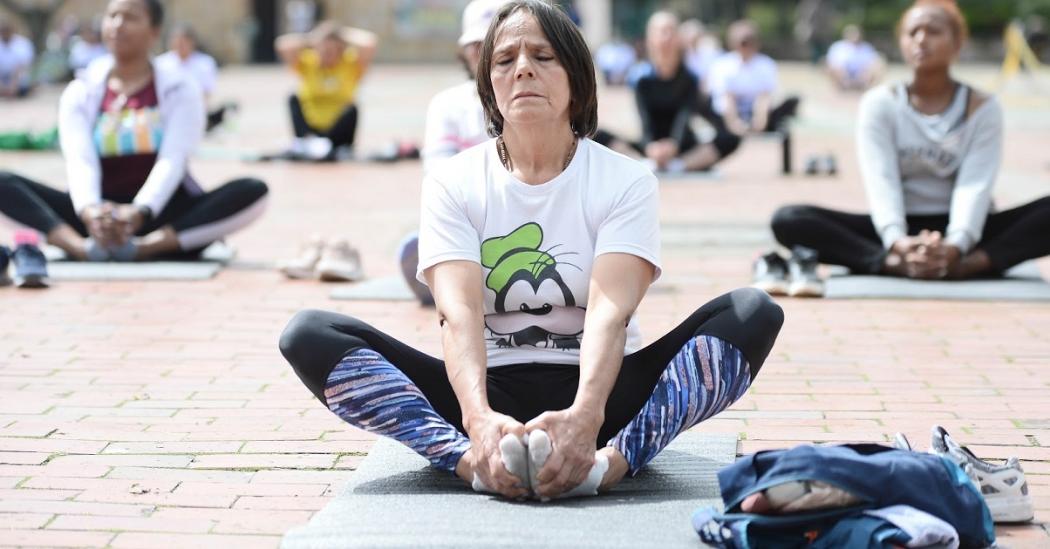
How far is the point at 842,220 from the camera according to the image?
7.82m

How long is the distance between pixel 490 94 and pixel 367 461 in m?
1.08

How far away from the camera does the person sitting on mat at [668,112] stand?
13.5m

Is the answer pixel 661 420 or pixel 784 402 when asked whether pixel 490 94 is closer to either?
pixel 661 420

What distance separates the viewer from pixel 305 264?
805cm

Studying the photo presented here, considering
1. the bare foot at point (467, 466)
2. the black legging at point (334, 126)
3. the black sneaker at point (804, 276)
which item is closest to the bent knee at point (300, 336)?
the bare foot at point (467, 466)

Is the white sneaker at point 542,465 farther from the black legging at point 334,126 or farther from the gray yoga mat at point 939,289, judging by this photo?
the black legging at point 334,126

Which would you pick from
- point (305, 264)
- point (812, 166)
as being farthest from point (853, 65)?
point (305, 264)

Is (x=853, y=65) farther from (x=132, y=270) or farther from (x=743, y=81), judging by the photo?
(x=132, y=270)

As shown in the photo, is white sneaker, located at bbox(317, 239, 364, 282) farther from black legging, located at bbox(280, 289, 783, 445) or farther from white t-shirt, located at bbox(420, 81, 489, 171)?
black legging, located at bbox(280, 289, 783, 445)

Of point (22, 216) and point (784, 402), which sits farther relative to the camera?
point (22, 216)

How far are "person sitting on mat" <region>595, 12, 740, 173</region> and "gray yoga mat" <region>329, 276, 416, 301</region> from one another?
5.77m

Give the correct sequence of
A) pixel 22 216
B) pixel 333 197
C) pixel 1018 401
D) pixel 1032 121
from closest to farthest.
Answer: pixel 1018 401
pixel 22 216
pixel 333 197
pixel 1032 121

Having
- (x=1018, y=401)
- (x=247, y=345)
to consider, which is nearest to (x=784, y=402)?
(x=1018, y=401)

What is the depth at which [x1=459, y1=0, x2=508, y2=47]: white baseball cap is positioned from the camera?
6781 mm
